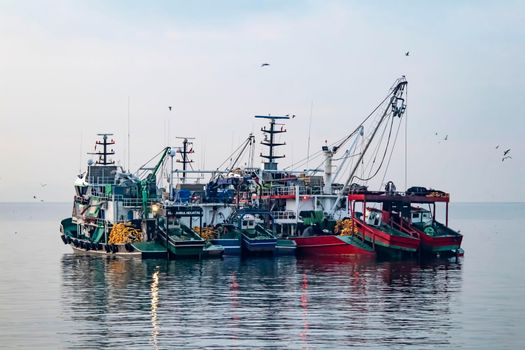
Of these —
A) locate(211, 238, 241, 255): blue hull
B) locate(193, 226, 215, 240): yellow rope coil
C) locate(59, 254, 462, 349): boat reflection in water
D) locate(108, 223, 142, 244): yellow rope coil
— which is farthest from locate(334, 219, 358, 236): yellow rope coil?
locate(108, 223, 142, 244): yellow rope coil

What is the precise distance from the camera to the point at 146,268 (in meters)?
87.4

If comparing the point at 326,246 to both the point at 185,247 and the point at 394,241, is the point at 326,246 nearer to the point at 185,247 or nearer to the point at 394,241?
the point at 394,241

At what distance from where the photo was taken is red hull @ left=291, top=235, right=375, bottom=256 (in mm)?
98688

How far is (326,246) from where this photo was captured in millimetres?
101125

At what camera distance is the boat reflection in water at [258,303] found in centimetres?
5072

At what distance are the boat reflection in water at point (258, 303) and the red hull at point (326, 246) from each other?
2.56 m

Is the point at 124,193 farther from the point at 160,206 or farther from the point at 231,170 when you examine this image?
the point at 231,170

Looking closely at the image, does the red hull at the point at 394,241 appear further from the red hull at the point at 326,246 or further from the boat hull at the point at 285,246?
the boat hull at the point at 285,246

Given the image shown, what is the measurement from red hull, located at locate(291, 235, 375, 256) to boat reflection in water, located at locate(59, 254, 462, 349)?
8.40ft

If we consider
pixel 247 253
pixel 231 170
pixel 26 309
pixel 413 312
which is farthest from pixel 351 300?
pixel 231 170

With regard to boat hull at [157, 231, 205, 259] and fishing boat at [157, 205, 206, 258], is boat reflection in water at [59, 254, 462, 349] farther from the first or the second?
fishing boat at [157, 205, 206, 258]

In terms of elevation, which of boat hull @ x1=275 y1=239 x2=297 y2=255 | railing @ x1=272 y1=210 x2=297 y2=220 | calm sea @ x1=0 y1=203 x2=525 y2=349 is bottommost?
calm sea @ x1=0 y1=203 x2=525 y2=349

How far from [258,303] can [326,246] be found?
37.4 metres

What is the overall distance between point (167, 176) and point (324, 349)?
65648mm
